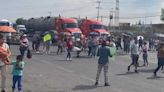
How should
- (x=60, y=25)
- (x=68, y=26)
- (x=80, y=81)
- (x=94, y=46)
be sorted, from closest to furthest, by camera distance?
1. (x=80, y=81)
2. (x=94, y=46)
3. (x=68, y=26)
4. (x=60, y=25)

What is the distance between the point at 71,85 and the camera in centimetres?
1781

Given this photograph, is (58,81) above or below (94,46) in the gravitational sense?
below

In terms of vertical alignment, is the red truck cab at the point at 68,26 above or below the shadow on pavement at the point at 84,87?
above

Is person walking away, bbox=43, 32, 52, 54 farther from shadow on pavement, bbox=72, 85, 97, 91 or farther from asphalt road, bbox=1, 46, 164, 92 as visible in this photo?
shadow on pavement, bbox=72, 85, 97, 91

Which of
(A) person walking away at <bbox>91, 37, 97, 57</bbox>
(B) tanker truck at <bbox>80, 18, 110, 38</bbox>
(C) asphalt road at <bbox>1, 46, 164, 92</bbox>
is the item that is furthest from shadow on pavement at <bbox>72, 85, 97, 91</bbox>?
(B) tanker truck at <bbox>80, 18, 110, 38</bbox>

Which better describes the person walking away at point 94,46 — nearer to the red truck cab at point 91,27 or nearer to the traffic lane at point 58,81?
the traffic lane at point 58,81

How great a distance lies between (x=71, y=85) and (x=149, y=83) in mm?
3590

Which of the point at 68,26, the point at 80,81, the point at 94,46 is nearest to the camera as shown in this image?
the point at 80,81

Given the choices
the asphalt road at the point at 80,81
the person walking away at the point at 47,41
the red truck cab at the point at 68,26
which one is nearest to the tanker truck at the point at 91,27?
the red truck cab at the point at 68,26

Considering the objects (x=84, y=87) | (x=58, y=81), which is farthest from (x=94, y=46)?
(x=84, y=87)

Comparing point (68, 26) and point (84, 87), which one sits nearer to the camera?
point (84, 87)

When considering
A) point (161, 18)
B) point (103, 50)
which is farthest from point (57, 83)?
point (161, 18)

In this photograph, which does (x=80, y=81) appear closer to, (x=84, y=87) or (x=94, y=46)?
(x=84, y=87)

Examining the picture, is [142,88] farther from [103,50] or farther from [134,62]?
[134,62]
